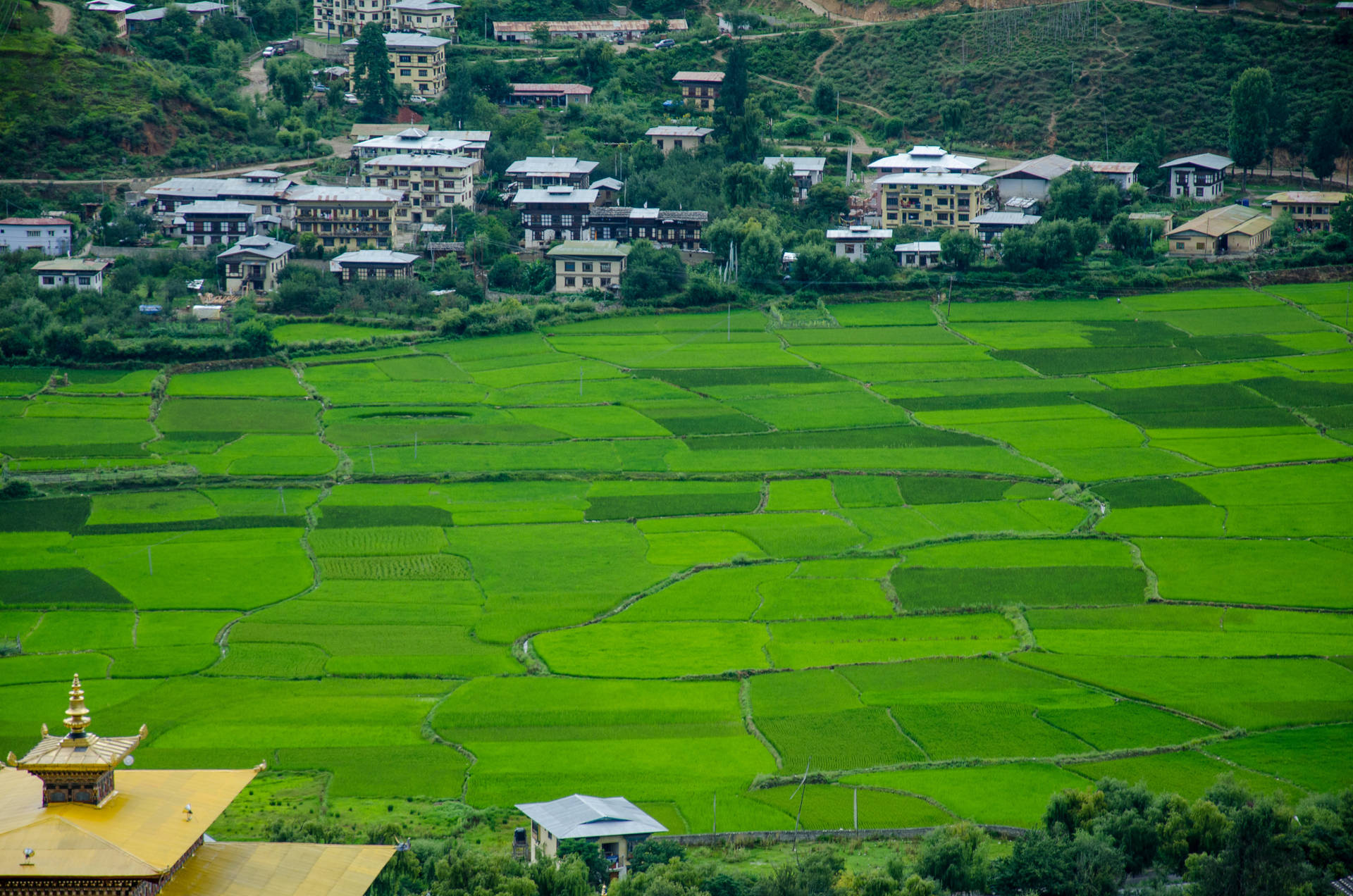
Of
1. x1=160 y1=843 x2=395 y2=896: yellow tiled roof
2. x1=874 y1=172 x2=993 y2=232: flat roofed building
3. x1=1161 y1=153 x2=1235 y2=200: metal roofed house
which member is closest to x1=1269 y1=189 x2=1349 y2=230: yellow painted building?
x1=1161 y1=153 x2=1235 y2=200: metal roofed house

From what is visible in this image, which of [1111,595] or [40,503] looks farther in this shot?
[40,503]

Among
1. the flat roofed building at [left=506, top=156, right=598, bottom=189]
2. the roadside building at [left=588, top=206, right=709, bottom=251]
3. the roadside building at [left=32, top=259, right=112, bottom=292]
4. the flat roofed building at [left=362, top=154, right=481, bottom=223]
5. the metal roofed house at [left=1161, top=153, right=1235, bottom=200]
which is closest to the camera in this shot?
the roadside building at [left=32, top=259, right=112, bottom=292]

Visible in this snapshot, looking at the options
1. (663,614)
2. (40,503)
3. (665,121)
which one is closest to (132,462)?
(40,503)

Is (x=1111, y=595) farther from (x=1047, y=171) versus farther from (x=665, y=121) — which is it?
(x=665, y=121)

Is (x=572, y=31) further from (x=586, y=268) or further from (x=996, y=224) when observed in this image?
(x=996, y=224)

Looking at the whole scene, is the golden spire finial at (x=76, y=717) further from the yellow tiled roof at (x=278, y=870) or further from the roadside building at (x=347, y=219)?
the roadside building at (x=347, y=219)

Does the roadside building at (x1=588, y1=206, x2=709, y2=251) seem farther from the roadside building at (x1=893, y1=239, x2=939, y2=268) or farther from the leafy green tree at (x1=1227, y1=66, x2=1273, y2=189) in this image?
the leafy green tree at (x1=1227, y1=66, x2=1273, y2=189)
